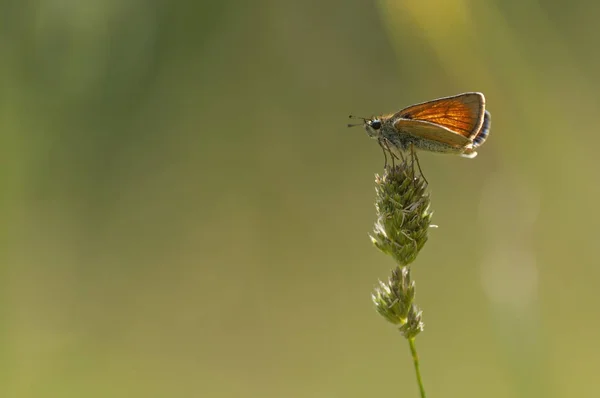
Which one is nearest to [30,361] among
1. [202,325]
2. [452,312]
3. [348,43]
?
[202,325]

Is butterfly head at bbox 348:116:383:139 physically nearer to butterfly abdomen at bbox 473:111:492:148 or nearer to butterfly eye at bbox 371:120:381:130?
butterfly eye at bbox 371:120:381:130

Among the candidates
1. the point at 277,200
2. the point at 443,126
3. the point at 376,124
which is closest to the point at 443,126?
the point at 443,126

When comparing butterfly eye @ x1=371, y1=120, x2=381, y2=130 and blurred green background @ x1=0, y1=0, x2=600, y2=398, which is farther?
butterfly eye @ x1=371, y1=120, x2=381, y2=130

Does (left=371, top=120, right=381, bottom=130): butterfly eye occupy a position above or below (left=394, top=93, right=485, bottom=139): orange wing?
above

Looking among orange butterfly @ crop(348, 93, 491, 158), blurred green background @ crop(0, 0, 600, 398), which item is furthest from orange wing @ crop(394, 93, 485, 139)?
blurred green background @ crop(0, 0, 600, 398)

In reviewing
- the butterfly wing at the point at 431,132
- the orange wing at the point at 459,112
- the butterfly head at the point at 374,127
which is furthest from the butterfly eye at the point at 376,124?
the orange wing at the point at 459,112

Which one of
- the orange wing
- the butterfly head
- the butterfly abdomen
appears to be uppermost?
the butterfly head
